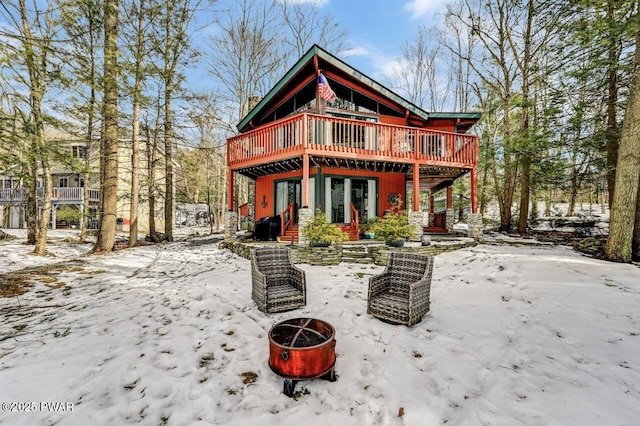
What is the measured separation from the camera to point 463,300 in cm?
471

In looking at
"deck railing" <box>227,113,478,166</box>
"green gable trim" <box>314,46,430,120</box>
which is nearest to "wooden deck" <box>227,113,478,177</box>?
"deck railing" <box>227,113,478,166</box>

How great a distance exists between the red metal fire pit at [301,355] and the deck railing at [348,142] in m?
6.20

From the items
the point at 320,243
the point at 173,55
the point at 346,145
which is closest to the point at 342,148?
the point at 346,145

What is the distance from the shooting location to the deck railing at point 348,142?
8359mm

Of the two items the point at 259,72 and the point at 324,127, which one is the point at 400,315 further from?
the point at 259,72

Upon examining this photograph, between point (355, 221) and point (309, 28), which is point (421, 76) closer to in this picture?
point (309, 28)

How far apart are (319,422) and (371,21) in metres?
19.6

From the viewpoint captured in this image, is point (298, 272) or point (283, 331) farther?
point (298, 272)

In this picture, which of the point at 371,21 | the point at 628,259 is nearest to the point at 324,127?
the point at 628,259

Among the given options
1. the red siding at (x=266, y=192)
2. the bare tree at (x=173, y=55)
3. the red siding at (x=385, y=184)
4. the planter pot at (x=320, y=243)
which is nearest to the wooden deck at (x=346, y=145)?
the red siding at (x=385, y=184)

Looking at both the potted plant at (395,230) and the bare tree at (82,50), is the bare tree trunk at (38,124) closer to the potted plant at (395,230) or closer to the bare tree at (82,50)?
the bare tree at (82,50)

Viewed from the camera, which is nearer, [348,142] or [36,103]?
[36,103]

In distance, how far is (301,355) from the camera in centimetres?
247

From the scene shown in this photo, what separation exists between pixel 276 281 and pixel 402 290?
214 centimetres
